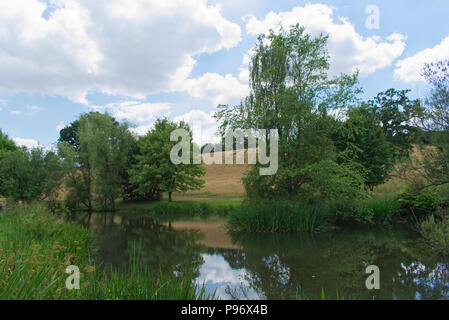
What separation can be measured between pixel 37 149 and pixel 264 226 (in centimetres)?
2288

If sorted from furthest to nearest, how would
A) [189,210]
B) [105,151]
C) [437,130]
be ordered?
1. [105,151]
2. [189,210]
3. [437,130]

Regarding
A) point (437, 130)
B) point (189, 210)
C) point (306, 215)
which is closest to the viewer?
point (437, 130)

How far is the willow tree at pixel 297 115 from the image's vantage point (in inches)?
574

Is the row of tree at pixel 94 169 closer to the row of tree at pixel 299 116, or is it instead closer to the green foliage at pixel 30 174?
the green foliage at pixel 30 174

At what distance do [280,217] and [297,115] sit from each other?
4898 mm

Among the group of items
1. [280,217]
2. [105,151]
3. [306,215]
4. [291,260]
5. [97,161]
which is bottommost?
[291,260]

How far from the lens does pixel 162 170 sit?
2694 cm

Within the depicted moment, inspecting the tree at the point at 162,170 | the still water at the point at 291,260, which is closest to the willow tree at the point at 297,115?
the still water at the point at 291,260

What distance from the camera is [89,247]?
10492 mm

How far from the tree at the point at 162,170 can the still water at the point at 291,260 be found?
11.1 m

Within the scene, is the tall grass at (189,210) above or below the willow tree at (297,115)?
below

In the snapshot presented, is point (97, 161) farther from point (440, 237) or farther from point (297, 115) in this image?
point (440, 237)

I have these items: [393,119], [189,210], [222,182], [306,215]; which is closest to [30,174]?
[189,210]

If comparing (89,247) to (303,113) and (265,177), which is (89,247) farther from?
(303,113)
